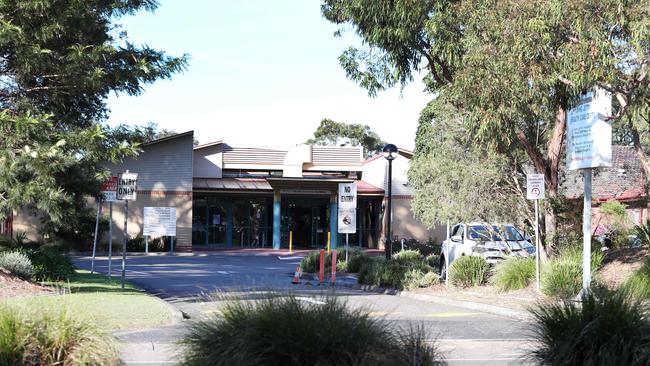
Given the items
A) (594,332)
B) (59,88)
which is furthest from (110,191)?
(594,332)

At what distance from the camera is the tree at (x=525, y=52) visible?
1223cm

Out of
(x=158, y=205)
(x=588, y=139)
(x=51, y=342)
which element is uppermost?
(x=588, y=139)

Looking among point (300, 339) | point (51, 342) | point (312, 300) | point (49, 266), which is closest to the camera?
point (300, 339)

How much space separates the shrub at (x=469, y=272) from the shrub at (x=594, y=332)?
435 inches

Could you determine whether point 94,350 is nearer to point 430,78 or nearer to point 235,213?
point 430,78

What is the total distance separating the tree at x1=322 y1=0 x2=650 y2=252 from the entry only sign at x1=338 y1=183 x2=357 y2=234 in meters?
4.75

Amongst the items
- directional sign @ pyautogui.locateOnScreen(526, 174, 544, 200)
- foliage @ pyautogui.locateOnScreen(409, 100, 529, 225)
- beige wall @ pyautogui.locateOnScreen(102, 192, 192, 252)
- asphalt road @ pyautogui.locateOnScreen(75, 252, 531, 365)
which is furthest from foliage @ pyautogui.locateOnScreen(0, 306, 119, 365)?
beige wall @ pyautogui.locateOnScreen(102, 192, 192, 252)

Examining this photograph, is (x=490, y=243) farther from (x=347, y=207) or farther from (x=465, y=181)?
(x=347, y=207)

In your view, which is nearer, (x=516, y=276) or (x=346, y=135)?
(x=516, y=276)

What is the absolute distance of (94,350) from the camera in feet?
19.7

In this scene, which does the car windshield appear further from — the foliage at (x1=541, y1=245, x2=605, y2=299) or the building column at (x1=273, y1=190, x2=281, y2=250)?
the building column at (x1=273, y1=190, x2=281, y2=250)

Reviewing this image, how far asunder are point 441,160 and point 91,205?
1023 inches

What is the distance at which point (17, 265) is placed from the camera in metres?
15.7

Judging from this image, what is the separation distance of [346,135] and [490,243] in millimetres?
56971
